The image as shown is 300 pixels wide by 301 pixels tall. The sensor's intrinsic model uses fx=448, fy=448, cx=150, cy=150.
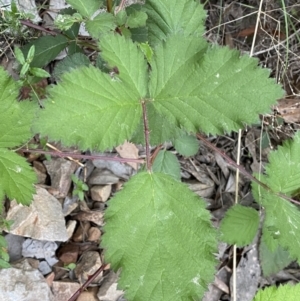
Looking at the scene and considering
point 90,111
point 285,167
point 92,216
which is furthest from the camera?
Result: point 92,216

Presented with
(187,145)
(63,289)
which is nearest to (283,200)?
(187,145)

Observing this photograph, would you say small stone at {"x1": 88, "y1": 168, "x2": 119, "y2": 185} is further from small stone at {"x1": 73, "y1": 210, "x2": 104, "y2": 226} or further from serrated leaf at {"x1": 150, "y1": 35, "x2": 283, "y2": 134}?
serrated leaf at {"x1": 150, "y1": 35, "x2": 283, "y2": 134}

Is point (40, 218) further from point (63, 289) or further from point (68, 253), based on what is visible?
point (63, 289)

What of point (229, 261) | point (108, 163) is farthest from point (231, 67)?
point (229, 261)

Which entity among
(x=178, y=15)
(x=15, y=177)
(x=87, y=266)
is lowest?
(x=87, y=266)

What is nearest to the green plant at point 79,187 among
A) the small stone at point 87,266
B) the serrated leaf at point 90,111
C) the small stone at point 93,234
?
the small stone at point 93,234

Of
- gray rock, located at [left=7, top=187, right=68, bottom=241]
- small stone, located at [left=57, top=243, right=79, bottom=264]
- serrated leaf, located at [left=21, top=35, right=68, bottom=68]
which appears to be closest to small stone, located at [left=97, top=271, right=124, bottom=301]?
small stone, located at [left=57, top=243, right=79, bottom=264]

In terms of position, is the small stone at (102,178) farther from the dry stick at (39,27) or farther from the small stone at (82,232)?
the dry stick at (39,27)
